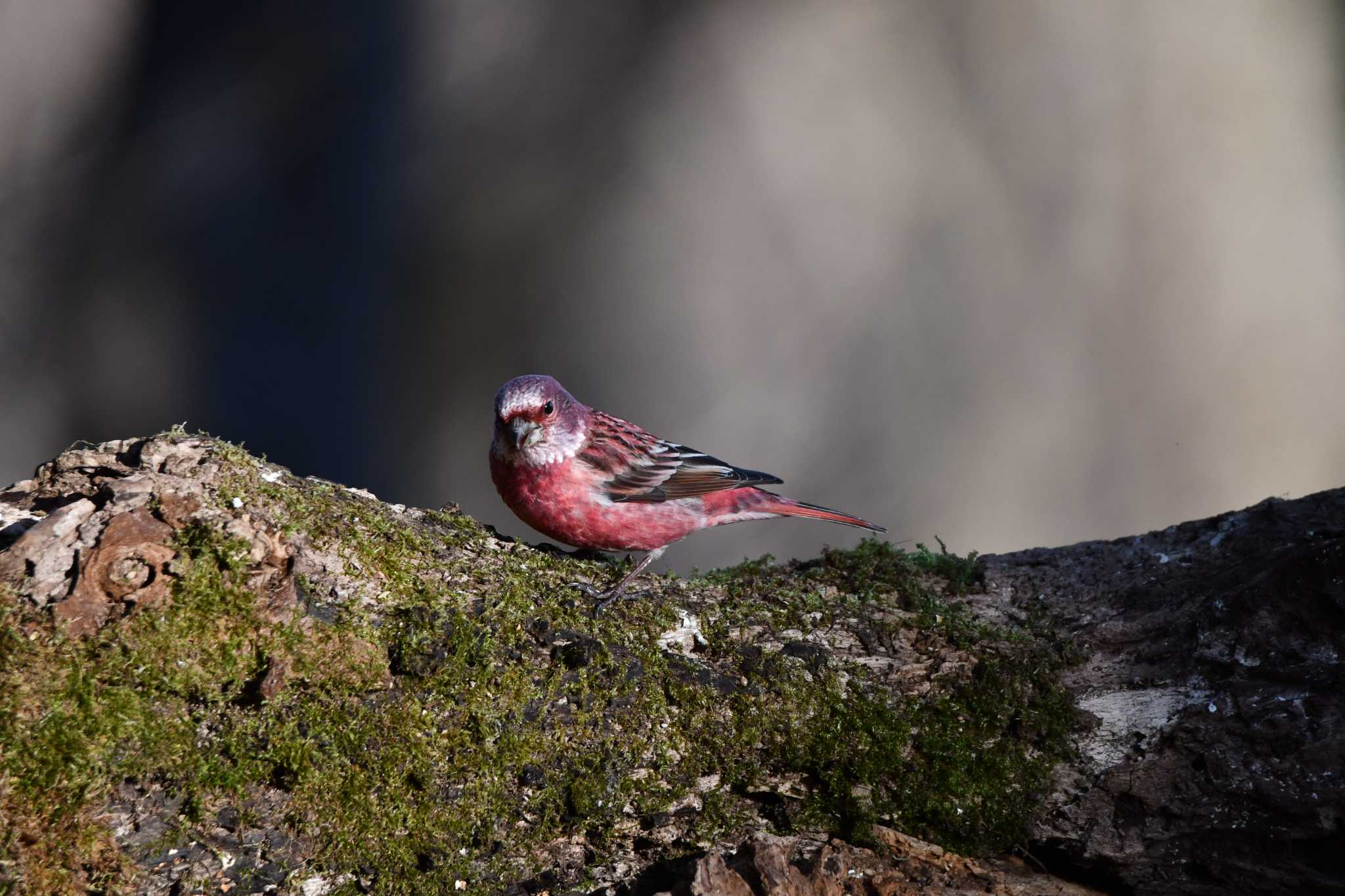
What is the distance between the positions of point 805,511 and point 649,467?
60 centimetres

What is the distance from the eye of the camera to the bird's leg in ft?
6.85

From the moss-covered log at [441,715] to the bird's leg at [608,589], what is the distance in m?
0.06

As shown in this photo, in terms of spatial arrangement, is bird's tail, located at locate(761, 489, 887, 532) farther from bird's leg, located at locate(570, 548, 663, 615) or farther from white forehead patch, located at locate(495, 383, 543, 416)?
white forehead patch, located at locate(495, 383, 543, 416)

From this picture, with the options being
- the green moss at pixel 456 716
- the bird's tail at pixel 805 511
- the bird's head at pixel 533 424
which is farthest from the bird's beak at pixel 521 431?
the bird's tail at pixel 805 511

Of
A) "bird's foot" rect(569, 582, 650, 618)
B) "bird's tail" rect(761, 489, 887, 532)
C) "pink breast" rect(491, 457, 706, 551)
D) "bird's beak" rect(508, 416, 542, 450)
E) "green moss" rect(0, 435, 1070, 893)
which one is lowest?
"green moss" rect(0, 435, 1070, 893)

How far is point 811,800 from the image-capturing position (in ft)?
6.15

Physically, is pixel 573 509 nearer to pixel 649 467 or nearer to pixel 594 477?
pixel 594 477

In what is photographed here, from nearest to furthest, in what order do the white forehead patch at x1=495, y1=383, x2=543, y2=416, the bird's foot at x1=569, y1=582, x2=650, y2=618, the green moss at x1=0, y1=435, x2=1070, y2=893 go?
1. the green moss at x1=0, y1=435, x2=1070, y2=893
2. the bird's foot at x1=569, y1=582, x2=650, y2=618
3. the white forehead patch at x1=495, y1=383, x2=543, y2=416

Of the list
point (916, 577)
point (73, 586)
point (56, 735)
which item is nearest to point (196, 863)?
point (56, 735)

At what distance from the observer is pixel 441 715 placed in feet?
5.64

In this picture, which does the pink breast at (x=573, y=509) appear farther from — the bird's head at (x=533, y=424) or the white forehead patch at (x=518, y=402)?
the white forehead patch at (x=518, y=402)

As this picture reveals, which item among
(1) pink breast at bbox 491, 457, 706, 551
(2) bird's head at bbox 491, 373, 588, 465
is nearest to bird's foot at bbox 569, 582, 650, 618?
(1) pink breast at bbox 491, 457, 706, 551

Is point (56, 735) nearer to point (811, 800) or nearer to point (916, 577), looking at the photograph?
point (811, 800)

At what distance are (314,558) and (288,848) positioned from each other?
53 cm
